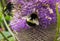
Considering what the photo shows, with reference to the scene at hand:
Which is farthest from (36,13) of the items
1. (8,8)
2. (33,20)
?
(8,8)

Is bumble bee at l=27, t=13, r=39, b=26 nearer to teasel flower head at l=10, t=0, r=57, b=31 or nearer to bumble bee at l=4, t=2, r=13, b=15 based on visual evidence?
teasel flower head at l=10, t=0, r=57, b=31

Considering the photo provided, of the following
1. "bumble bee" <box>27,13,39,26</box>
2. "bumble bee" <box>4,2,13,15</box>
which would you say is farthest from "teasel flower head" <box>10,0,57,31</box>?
"bumble bee" <box>4,2,13,15</box>

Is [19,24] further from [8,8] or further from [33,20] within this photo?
[8,8]

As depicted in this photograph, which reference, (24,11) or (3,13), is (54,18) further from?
(3,13)

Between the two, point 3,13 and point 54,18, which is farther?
point 3,13

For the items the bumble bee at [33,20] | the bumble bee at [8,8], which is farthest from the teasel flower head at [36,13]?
the bumble bee at [8,8]

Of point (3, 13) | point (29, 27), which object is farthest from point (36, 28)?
point (3, 13)

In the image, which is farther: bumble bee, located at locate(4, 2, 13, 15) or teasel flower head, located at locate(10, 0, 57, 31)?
bumble bee, located at locate(4, 2, 13, 15)
